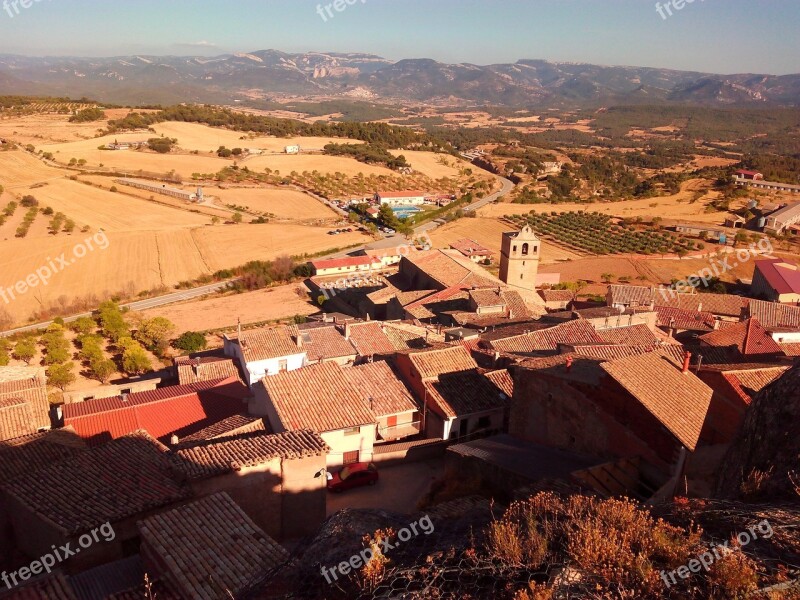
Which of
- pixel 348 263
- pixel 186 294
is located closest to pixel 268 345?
pixel 186 294

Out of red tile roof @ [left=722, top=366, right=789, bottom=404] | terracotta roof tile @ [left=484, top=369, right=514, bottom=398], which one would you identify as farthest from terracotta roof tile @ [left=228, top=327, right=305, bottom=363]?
red tile roof @ [left=722, top=366, right=789, bottom=404]

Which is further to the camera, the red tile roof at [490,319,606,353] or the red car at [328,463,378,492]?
the red tile roof at [490,319,606,353]

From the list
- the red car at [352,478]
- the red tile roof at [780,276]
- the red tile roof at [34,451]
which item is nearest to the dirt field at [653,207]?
the red tile roof at [780,276]

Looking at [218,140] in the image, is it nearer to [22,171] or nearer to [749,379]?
[22,171]

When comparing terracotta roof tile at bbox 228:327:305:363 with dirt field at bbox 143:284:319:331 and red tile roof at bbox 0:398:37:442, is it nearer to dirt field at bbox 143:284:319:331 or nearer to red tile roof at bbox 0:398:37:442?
red tile roof at bbox 0:398:37:442

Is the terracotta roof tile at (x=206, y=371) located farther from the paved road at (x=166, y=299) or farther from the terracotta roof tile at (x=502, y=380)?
the paved road at (x=166, y=299)
